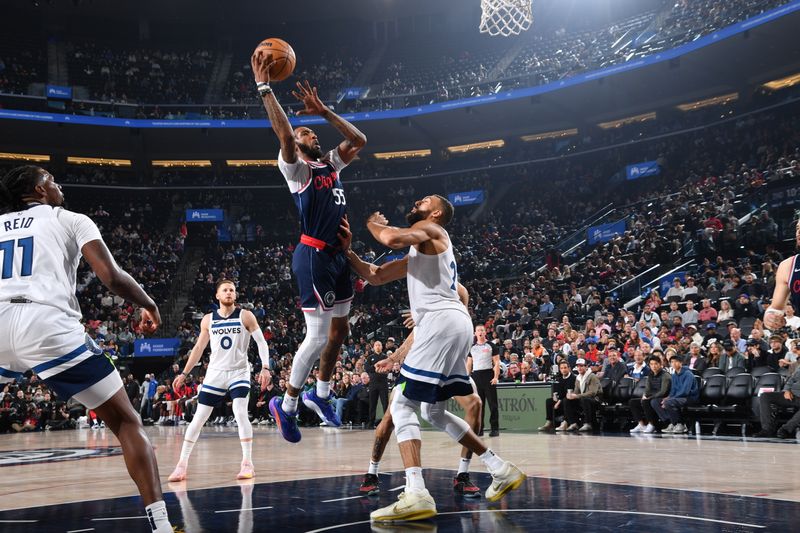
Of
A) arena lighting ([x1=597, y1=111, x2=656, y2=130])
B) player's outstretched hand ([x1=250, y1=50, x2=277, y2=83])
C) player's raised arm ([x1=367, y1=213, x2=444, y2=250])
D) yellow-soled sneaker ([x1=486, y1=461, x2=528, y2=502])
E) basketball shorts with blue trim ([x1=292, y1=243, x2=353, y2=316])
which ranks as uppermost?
arena lighting ([x1=597, y1=111, x2=656, y2=130])

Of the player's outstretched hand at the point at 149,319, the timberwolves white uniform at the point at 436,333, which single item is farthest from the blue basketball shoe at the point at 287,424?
the player's outstretched hand at the point at 149,319

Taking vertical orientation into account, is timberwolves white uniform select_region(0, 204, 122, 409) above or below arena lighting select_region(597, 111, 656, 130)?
below

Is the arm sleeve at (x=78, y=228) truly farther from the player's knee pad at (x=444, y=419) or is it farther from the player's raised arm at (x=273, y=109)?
the player's knee pad at (x=444, y=419)

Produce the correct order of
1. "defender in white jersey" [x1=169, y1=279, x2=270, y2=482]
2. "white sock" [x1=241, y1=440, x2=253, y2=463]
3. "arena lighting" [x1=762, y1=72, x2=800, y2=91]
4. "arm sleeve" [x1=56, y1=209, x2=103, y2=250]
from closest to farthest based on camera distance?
1. "arm sleeve" [x1=56, y1=209, x2=103, y2=250]
2. "white sock" [x1=241, y1=440, x2=253, y2=463]
3. "defender in white jersey" [x1=169, y1=279, x2=270, y2=482]
4. "arena lighting" [x1=762, y1=72, x2=800, y2=91]

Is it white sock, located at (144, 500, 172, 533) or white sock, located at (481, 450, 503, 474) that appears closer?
white sock, located at (144, 500, 172, 533)

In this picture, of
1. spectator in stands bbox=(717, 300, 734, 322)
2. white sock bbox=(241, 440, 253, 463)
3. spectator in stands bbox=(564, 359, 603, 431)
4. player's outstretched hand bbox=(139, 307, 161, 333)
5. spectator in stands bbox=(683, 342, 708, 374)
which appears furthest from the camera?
spectator in stands bbox=(717, 300, 734, 322)

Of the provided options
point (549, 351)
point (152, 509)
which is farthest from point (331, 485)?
point (549, 351)

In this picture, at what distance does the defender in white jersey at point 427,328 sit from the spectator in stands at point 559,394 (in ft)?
27.0

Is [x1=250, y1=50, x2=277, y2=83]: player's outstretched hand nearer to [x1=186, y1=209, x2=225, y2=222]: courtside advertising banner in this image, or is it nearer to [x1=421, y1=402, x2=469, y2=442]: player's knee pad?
[x1=421, y1=402, x2=469, y2=442]: player's knee pad

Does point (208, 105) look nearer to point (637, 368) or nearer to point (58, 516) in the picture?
point (637, 368)

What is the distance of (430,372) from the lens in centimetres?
517

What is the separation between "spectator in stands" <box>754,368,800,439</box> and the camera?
1002 centimetres

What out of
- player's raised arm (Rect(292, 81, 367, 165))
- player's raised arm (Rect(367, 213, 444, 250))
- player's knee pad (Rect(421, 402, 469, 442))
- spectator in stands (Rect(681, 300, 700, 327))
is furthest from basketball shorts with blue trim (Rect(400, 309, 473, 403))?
spectator in stands (Rect(681, 300, 700, 327))

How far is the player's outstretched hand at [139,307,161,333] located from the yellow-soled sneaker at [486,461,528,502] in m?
2.89
